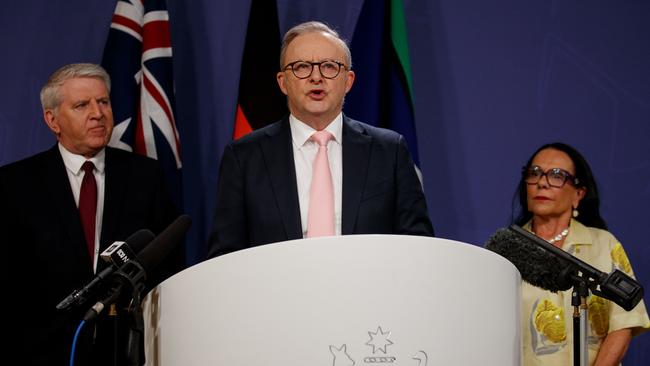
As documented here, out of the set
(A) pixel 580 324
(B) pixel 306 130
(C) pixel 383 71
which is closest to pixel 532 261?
(A) pixel 580 324

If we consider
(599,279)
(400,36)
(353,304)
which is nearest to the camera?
(353,304)

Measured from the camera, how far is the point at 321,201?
328cm

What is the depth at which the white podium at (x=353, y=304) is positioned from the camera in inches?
85.6

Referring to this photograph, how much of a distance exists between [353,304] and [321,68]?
1433 mm

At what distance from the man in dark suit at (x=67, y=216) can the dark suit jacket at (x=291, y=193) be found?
0.54m

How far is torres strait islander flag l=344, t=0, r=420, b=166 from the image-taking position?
15.4ft

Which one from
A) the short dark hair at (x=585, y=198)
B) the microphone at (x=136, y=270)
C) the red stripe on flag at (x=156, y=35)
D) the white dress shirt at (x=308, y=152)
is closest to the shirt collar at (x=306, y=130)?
the white dress shirt at (x=308, y=152)

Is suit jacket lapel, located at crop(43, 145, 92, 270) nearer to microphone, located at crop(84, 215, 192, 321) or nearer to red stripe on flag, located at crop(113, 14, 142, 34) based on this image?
red stripe on flag, located at crop(113, 14, 142, 34)

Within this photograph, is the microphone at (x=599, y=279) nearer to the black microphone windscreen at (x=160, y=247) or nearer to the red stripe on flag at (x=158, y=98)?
the black microphone windscreen at (x=160, y=247)

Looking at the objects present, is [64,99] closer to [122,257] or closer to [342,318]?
[122,257]

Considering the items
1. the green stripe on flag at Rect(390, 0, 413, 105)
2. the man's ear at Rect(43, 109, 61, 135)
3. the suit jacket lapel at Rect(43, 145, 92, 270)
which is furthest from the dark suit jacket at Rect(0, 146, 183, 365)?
the green stripe on flag at Rect(390, 0, 413, 105)

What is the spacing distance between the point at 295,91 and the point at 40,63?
185cm

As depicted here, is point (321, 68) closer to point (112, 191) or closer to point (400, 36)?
point (112, 191)

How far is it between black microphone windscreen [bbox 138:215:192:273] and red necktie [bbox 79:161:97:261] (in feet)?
3.84
